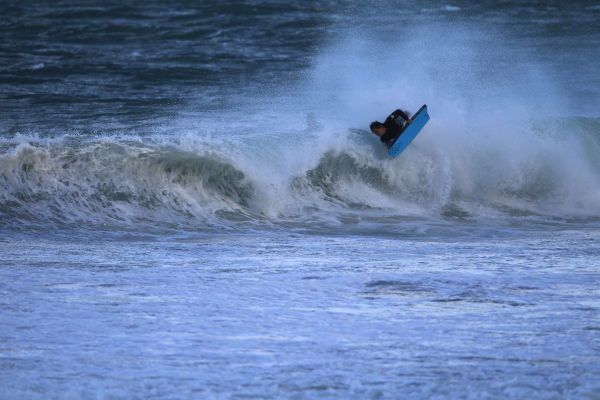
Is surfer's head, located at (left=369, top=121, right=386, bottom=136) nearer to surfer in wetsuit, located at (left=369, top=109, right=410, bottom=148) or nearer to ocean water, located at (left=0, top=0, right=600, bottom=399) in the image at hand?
surfer in wetsuit, located at (left=369, top=109, right=410, bottom=148)

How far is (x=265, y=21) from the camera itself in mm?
27453

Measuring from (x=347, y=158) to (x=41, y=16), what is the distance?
54.3ft

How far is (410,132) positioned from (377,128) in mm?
678

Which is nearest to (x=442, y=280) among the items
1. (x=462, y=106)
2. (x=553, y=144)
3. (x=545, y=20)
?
(x=553, y=144)

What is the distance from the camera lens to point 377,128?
12055 mm

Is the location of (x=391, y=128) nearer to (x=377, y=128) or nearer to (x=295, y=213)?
(x=377, y=128)

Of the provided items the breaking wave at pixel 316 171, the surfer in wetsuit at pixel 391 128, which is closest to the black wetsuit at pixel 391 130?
the surfer in wetsuit at pixel 391 128

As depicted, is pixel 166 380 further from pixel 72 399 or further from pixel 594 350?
pixel 594 350

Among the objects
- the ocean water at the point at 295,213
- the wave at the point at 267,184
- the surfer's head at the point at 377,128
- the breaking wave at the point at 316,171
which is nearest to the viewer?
the ocean water at the point at 295,213

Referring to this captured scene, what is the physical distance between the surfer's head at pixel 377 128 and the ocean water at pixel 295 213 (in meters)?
0.84

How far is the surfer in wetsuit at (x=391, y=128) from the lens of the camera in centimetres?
1217

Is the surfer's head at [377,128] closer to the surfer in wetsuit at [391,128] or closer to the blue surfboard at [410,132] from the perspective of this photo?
the surfer in wetsuit at [391,128]

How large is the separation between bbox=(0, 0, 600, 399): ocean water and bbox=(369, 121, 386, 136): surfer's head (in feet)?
2.75

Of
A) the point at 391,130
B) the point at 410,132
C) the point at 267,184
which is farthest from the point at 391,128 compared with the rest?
the point at 267,184
